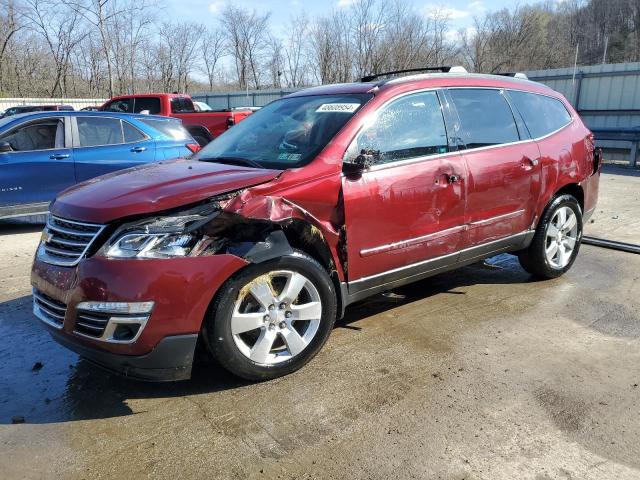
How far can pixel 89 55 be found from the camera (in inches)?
1484

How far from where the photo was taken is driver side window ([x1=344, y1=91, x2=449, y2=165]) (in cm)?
348

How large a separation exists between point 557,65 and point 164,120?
4395cm

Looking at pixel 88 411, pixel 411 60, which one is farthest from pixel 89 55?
pixel 88 411

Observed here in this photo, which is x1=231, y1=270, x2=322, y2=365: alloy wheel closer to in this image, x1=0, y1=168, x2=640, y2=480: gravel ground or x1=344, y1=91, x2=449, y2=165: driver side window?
x1=0, y1=168, x2=640, y2=480: gravel ground

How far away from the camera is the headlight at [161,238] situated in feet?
8.93

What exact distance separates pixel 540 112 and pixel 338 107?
2154 millimetres

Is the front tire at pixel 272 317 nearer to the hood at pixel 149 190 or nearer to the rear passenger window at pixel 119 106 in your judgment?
the hood at pixel 149 190

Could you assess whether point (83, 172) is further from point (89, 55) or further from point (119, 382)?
point (89, 55)

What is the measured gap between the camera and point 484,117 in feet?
13.8

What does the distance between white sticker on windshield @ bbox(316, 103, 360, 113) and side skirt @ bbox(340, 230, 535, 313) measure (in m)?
1.14

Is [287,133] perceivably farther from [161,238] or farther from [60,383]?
[60,383]

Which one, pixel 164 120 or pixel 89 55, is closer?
pixel 164 120

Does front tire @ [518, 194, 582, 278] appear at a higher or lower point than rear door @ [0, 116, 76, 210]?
lower

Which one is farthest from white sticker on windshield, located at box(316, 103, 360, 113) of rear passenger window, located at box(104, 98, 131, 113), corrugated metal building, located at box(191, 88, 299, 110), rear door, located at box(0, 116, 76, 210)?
corrugated metal building, located at box(191, 88, 299, 110)
